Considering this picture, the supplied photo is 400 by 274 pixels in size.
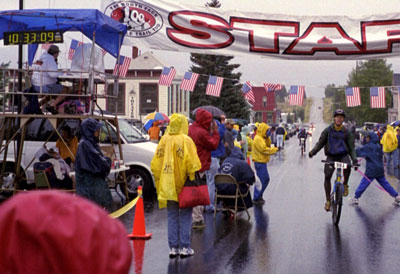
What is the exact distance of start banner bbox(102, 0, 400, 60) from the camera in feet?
18.2

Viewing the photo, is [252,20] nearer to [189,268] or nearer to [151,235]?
[189,268]

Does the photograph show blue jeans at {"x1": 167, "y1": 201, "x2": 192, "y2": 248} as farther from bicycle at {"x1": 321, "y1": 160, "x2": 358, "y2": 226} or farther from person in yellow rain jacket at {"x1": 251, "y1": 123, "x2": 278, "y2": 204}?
person in yellow rain jacket at {"x1": 251, "y1": 123, "x2": 278, "y2": 204}

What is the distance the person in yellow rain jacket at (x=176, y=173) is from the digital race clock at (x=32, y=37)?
338 centimetres

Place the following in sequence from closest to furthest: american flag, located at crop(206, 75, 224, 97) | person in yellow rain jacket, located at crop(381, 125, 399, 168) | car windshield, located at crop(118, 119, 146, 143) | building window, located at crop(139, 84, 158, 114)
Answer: car windshield, located at crop(118, 119, 146, 143), person in yellow rain jacket, located at crop(381, 125, 399, 168), american flag, located at crop(206, 75, 224, 97), building window, located at crop(139, 84, 158, 114)

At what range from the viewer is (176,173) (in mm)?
7941

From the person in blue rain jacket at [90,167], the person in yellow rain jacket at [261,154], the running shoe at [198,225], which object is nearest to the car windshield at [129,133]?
the person in yellow rain jacket at [261,154]

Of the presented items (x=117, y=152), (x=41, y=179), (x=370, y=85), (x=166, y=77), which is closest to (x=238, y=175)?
(x=41, y=179)

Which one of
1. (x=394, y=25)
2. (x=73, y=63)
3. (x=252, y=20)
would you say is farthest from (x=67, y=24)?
(x=394, y=25)

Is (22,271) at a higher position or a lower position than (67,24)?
lower

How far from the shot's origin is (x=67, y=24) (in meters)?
11.0

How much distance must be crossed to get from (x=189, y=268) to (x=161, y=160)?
1.43 metres

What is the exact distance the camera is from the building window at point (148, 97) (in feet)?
237

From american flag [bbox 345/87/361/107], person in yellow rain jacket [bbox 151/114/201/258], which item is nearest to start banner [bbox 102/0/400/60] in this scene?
person in yellow rain jacket [bbox 151/114/201/258]

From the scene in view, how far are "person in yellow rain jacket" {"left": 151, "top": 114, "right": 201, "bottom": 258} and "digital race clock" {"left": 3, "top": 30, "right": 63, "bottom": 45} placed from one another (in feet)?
11.1
